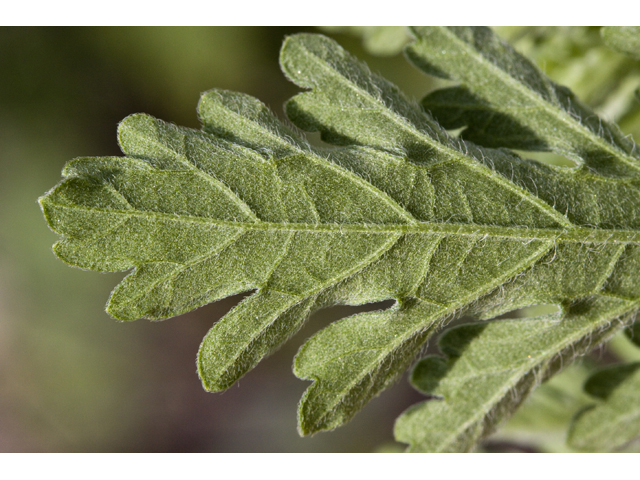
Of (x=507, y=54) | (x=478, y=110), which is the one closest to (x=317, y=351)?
(x=478, y=110)

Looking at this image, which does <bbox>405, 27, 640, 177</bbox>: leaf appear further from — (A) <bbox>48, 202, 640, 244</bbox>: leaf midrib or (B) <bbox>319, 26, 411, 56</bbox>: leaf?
(B) <bbox>319, 26, 411, 56</bbox>: leaf

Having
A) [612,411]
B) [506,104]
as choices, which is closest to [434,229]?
[506,104]

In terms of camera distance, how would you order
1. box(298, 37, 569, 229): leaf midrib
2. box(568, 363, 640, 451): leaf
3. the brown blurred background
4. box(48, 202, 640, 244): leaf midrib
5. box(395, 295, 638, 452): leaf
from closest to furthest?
1. box(48, 202, 640, 244): leaf midrib
2. box(298, 37, 569, 229): leaf midrib
3. box(395, 295, 638, 452): leaf
4. box(568, 363, 640, 451): leaf
5. the brown blurred background

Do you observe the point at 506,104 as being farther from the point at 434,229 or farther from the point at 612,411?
the point at 612,411

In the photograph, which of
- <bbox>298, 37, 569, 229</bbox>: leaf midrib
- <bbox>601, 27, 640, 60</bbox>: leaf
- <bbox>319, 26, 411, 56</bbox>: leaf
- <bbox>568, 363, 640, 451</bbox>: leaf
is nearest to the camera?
<bbox>298, 37, 569, 229</bbox>: leaf midrib

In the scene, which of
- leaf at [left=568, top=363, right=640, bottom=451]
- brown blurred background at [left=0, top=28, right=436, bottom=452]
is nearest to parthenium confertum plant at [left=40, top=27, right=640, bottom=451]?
leaf at [left=568, top=363, right=640, bottom=451]

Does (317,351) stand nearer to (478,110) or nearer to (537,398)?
(478,110)
